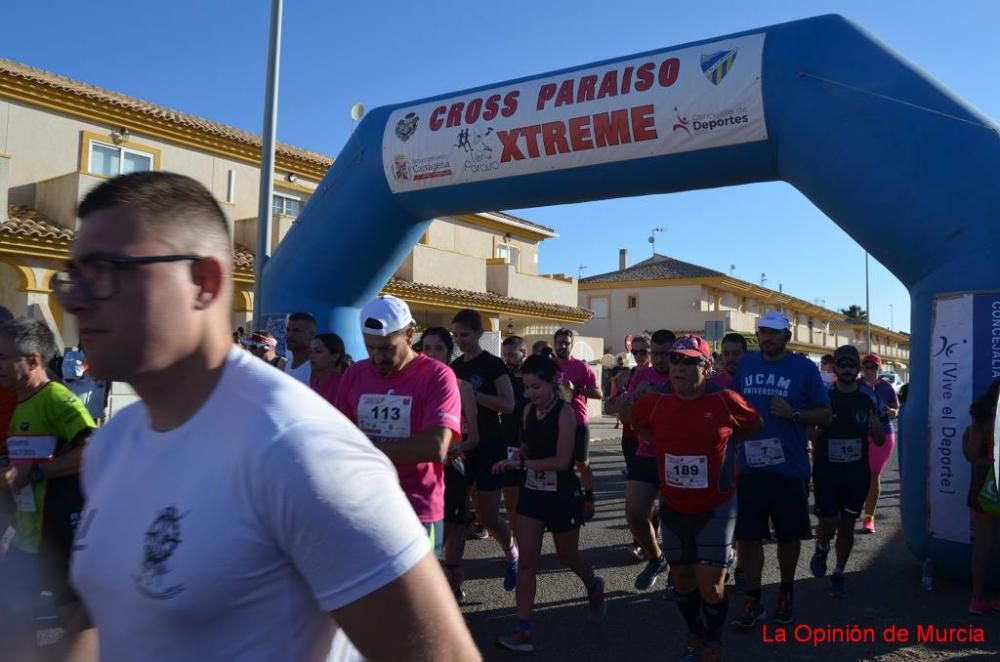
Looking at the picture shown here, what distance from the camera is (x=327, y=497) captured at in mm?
1009

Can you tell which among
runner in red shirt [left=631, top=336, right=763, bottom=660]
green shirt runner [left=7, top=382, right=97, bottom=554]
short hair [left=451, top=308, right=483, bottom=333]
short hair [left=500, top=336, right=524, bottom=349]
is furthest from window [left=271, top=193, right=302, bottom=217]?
runner in red shirt [left=631, top=336, right=763, bottom=660]

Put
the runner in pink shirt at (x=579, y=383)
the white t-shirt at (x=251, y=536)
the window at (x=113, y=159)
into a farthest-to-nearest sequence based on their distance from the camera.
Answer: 1. the window at (x=113, y=159)
2. the runner in pink shirt at (x=579, y=383)
3. the white t-shirt at (x=251, y=536)

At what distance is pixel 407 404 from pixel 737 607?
10.2 ft

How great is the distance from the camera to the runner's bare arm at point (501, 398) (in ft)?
19.2

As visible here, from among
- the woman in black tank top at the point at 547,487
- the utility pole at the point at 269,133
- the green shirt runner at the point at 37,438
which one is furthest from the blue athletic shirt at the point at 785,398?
the utility pole at the point at 269,133

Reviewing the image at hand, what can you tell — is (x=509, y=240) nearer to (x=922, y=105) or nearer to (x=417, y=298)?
(x=417, y=298)

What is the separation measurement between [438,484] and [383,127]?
5670 mm

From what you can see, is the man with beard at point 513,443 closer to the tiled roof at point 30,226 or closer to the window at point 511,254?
the tiled roof at point 30,226

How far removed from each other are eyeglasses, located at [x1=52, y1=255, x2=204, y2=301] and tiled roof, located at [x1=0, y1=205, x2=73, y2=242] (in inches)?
539

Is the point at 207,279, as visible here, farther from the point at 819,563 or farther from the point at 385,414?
the point at 819,563

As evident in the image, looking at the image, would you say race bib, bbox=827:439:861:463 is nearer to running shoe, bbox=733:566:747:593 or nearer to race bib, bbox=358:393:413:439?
running shoe, bbox=733:566:747:593

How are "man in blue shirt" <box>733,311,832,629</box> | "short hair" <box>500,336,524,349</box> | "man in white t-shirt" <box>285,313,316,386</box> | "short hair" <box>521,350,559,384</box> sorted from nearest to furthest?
"short hair" <box>521,350,559,384</box> → "man in blue shirt" <box>733,311,832,629</box> → "man in white t-shirt" <box>285,313,316,386</box> → "short hair" <box>500,336,524,349</box>

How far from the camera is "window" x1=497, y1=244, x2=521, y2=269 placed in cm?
2612

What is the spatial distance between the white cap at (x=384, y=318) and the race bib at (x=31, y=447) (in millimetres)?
1641
